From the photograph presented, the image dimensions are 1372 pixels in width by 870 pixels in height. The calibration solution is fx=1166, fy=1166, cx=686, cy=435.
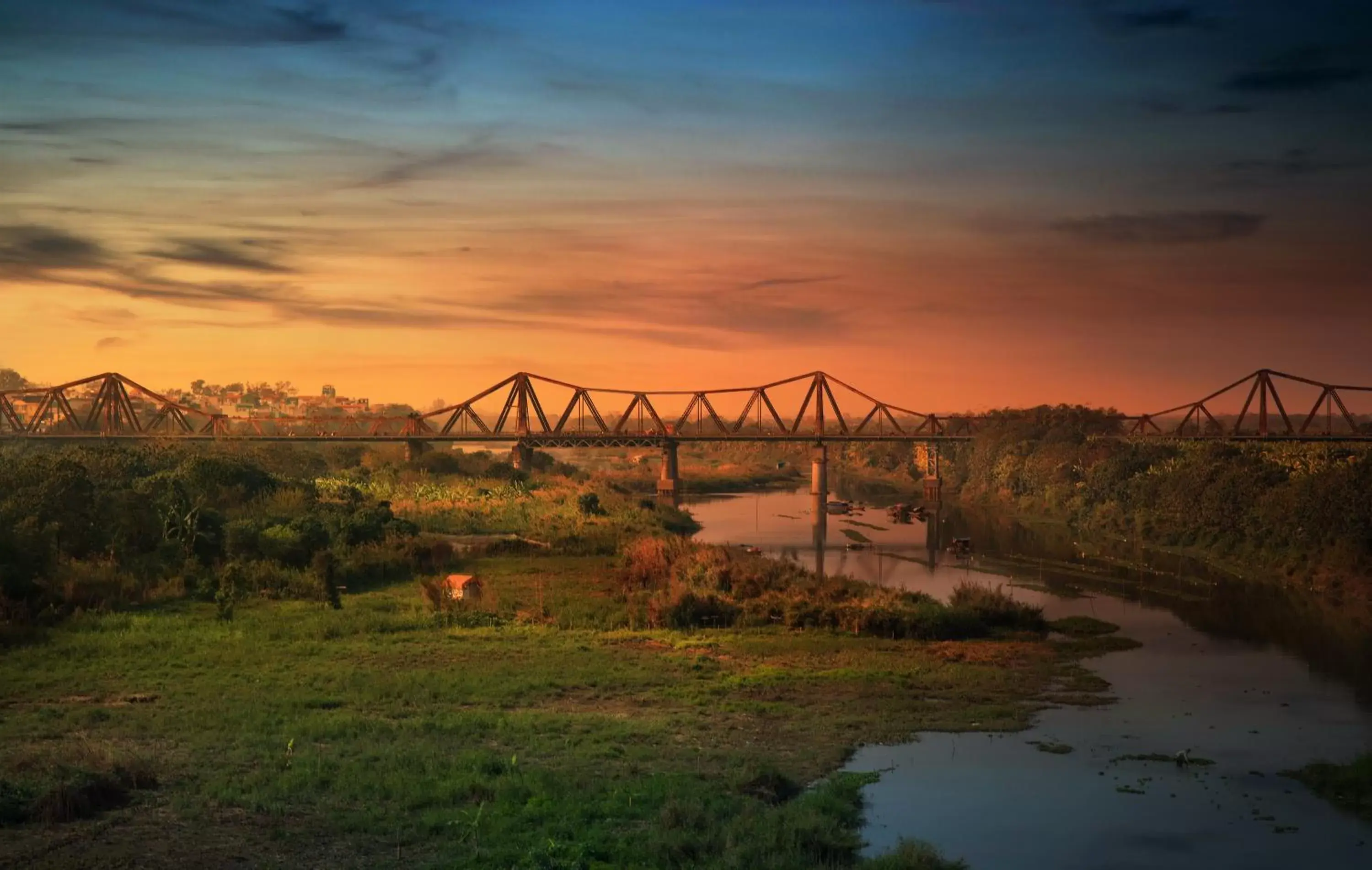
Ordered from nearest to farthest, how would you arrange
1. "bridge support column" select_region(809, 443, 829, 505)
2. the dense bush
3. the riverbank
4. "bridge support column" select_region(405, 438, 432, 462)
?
the riverbank → the dense bush → "bridge support column" select_region(809, 443, 829, 505) → "bridge support column" select_region(405, 438, 432, 462)

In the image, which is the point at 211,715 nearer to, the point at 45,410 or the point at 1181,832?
the point at 1181,832

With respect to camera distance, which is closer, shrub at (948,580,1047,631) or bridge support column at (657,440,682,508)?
shrub at (948,580,1047,631)

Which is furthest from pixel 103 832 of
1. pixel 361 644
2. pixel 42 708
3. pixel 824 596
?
pixel 824 596

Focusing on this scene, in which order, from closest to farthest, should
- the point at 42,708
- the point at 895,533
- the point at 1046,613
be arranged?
1. the point at 42,708
2. the point at 1046,613
3. the point at 895,533

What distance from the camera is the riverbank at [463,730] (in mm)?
12102

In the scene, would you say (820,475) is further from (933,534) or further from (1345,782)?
(1345,782)

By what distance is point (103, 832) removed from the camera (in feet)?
39.2

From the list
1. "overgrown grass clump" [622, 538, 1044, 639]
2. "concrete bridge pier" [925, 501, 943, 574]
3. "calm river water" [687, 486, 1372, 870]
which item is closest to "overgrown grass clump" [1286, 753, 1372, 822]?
"calm river water" [687, 486, 1372, 870]

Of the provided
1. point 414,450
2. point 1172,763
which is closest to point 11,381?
point 414,450

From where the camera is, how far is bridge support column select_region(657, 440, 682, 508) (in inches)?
3482

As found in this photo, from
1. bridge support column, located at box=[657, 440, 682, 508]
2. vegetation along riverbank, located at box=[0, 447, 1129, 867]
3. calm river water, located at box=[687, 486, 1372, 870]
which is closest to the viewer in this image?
vegetation along riverbank, located at box=[0, 447, 1129, 867]

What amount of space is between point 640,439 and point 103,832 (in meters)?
80.1

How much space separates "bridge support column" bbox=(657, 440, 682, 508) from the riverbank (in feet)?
199

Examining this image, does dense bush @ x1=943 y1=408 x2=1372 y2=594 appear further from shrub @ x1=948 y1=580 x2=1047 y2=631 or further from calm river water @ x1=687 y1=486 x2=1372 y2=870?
shrub @ x1=948 y1=580 x2=1047 y2=631
